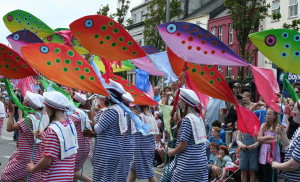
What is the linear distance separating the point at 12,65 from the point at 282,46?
3.94m

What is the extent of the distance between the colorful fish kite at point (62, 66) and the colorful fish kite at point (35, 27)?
291cm

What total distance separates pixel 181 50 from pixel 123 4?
1421 inches

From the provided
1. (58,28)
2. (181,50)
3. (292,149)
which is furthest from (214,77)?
(58,28)

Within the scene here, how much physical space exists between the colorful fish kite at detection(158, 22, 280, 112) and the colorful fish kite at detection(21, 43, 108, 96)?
1236 mm

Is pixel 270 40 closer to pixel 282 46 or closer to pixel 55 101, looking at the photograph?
pixel 282 46

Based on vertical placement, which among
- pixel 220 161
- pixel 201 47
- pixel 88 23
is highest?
pixel 88 23

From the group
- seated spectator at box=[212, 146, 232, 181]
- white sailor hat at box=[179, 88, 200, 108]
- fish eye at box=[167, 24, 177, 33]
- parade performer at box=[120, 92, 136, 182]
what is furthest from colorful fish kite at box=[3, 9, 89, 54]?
white sailor hat at box=[179, 88, 200, 108]

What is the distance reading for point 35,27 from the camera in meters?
10.8

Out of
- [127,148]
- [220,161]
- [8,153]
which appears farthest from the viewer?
[8,153]

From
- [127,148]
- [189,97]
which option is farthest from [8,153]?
[189,97]

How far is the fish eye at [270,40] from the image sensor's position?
21.4 ft

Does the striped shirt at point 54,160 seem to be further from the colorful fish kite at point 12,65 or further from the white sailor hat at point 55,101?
the colorful fish kite at point 12,65

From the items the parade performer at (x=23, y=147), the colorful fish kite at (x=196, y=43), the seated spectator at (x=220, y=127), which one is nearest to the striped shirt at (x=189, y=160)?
the colorful fish kite at (x=196, y=43)

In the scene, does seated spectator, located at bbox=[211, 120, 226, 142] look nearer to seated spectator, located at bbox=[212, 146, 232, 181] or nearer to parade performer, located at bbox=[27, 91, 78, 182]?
seated spectator, located at bbox=[212, 146, 232, 181]
